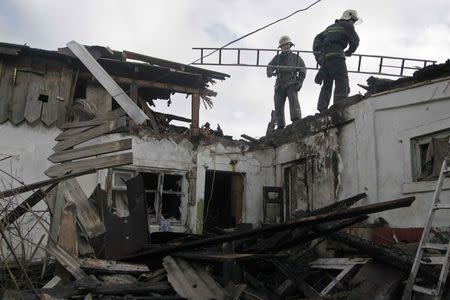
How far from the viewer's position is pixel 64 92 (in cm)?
1049

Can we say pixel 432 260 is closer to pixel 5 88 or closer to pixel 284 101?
pixel 284 101

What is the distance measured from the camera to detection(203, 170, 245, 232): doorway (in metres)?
11.3

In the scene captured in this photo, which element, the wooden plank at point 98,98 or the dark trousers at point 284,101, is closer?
the wooden plank at point 98,98

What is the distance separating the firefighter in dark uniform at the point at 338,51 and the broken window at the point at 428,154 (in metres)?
2.52

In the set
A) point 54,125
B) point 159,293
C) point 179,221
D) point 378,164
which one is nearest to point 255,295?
point 159,293

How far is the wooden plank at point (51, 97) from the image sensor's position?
10.2 meters

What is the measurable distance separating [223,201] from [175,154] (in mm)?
3061

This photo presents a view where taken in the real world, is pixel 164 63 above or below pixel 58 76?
above

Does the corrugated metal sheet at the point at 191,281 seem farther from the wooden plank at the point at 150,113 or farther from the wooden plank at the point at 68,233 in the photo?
the wooden plank at the point at 150,113

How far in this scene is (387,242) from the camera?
24.6 feet

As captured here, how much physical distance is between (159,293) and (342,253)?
135 inches

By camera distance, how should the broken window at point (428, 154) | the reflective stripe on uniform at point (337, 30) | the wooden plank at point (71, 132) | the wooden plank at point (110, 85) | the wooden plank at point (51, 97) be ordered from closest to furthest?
1. the wooden plank at point (71, 132)
2. the wooden plank at point (110, 85)
3. the broken window at point (428, 154)
4. the reflective stripe on uniform at point (337, 30)
5. the wooden plank at point (51, 97)

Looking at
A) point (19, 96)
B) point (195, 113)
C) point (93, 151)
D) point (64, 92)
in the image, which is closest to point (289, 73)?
point (195, 113)

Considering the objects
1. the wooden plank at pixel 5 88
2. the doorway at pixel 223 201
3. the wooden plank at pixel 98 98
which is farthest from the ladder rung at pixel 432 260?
the wooden plank at pixel 5 88
